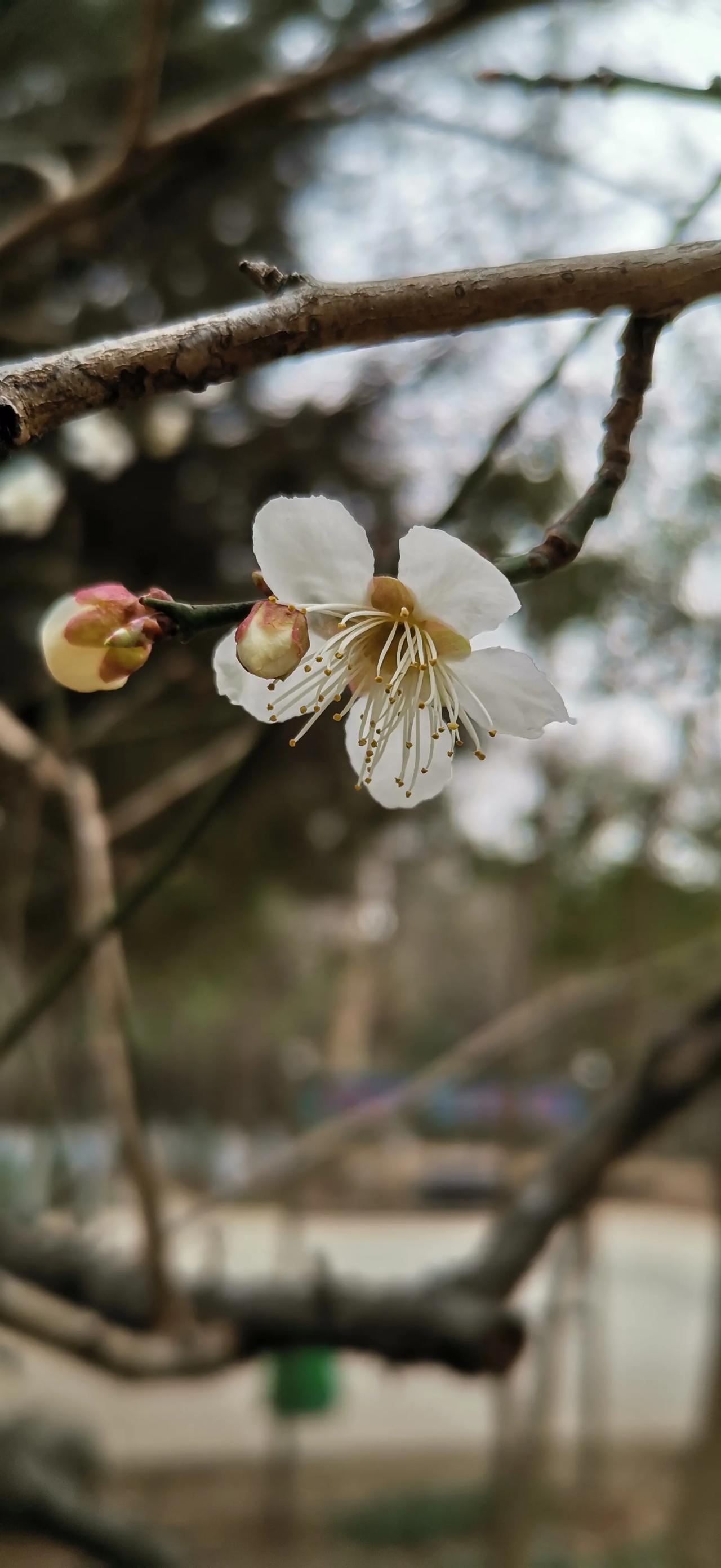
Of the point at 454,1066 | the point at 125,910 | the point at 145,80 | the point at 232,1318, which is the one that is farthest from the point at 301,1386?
the point at 145,80

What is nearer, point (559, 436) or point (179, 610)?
point (179, 610)

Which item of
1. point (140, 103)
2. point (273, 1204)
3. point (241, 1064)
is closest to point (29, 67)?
point (140, 103)

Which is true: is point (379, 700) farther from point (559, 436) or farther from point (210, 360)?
point (559, 436)

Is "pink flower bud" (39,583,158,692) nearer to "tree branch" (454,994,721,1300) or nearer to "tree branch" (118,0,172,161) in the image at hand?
"tree branch" (118,0,172,161)

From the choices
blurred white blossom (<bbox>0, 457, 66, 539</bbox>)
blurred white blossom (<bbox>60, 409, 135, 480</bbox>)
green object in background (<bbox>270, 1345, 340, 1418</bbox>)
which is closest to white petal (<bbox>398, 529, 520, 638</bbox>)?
blurred white blossom (<bbox>0, 457, 66, 539</bbox>)

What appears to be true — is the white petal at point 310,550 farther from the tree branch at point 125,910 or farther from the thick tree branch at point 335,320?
the tree branch at point 125,910

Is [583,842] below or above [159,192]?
below

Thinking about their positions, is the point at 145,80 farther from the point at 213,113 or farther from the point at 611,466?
the point at 611,466
